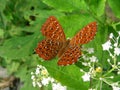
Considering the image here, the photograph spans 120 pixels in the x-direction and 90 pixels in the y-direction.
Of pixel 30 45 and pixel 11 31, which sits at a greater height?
pixel 11 31

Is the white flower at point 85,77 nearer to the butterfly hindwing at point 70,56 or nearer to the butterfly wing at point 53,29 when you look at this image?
the butterfly hindwing at point 70,56

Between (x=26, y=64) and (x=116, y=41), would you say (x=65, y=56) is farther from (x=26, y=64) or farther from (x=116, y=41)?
(x=26, y=64)

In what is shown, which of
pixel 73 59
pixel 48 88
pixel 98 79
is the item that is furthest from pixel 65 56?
pixel 48 88

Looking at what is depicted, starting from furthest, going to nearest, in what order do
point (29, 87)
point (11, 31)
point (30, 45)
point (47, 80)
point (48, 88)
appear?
point (11, 31)
point (29, 87)
point (30, 45)
point (48, 88)
point (47, 80)

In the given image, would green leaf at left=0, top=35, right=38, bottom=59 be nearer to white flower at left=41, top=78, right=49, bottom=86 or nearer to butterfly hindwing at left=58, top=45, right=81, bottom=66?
white flower at left=41, top=78, right=49, bottom=86

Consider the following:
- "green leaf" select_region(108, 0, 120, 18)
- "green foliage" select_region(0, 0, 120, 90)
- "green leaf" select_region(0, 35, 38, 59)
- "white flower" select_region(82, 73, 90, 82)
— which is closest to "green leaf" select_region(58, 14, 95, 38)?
"green foliage" select_region(0, 0, 120, 90)

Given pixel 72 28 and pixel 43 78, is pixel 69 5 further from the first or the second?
pixel 43 78

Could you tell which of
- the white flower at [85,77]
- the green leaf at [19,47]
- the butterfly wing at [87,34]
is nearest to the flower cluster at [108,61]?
the white flower at [85,77]
